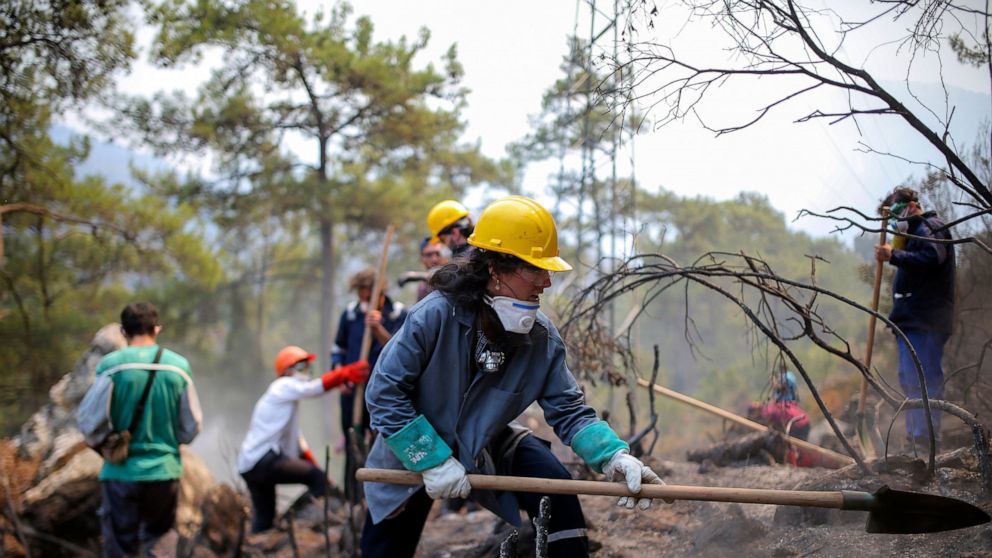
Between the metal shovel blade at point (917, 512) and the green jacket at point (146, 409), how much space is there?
160 inches

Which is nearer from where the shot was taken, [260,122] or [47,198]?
[47,198]

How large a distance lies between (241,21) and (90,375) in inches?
284

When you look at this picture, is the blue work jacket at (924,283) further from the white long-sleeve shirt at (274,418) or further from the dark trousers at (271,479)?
the dark trousers at (271,479)

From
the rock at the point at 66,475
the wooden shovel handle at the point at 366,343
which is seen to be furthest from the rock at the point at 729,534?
the rock at the point at 66,475

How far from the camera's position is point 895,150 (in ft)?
14.4

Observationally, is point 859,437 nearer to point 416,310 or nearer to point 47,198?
point 416,310

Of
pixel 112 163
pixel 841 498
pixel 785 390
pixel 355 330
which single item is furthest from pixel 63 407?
pixel 112 163

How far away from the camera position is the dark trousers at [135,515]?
16.0 feet

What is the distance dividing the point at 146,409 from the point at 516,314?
10.2ft

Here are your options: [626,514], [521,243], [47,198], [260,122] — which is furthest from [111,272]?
[521,243]

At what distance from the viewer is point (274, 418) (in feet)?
20.1

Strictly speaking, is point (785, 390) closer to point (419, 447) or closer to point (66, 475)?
point (419, 447)

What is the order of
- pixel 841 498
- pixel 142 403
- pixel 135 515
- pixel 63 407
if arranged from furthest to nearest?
pixel 63 407 → pixel 135 515 → pixel 142 403 → pixel 841 498

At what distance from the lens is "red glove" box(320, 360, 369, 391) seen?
19.2 ft
